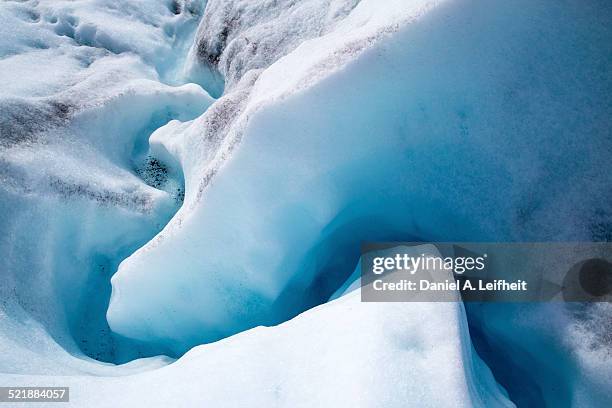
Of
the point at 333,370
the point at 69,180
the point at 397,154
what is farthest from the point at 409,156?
the point at 69,180

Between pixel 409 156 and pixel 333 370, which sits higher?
pixel 409 156

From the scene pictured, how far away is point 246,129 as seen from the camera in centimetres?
179

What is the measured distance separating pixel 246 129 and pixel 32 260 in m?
1.54

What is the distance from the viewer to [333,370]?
4.36 feet

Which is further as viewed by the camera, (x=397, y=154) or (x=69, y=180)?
(x=69, y=180)

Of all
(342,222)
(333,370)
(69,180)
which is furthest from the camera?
(69,180)

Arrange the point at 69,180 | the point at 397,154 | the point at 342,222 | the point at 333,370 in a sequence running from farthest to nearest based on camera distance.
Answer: the point at 69,180
the point at 342,222
the point at 397,154
the point at 333,370

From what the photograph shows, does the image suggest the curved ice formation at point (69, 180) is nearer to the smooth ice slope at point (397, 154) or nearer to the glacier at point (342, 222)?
the glacier at point (342, 222)

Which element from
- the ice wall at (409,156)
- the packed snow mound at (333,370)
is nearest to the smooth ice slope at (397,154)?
the ice wall at (409,156)

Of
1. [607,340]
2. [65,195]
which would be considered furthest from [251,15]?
[607,340]

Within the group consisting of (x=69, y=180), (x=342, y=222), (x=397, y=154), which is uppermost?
(x=397, y=154)

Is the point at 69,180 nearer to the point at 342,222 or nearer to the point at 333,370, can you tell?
the point at 342,222

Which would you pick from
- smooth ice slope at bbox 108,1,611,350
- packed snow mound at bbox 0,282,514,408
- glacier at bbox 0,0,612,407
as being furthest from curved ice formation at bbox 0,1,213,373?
packed snow mound at bbox 0,282,514,408

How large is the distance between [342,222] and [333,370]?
34.7 inches
